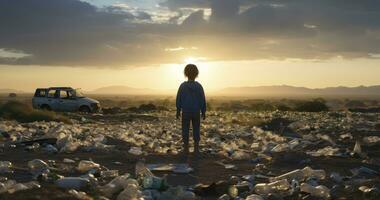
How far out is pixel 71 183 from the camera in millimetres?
5656

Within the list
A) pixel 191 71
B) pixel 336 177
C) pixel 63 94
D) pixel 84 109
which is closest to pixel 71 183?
pixel 336 177

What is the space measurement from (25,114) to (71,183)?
16.7 meters

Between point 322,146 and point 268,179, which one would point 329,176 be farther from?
point 322,146

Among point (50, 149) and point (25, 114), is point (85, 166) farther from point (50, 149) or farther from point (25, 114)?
point (25, 114)

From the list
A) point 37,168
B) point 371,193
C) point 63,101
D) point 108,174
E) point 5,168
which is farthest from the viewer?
point 63,101

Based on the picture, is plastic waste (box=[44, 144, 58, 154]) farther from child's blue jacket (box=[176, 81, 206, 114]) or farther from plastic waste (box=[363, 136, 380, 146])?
plastic waste (box=[363, 136, 380, 146])

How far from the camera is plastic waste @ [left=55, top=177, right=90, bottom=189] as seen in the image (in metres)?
5.62

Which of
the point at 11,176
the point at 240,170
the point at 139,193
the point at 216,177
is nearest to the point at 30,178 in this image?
the point at 11,176

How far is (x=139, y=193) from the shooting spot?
206 inches

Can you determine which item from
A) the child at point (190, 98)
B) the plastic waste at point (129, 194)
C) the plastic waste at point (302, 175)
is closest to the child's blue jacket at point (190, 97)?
the child at point (190, 98)

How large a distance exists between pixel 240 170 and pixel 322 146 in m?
3.62

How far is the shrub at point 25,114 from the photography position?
66.1ft

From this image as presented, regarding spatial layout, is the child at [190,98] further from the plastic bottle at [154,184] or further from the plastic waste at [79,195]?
the plastic waste at [79,195]

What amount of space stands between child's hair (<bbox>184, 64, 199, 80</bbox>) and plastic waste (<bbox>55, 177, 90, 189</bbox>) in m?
4.01
